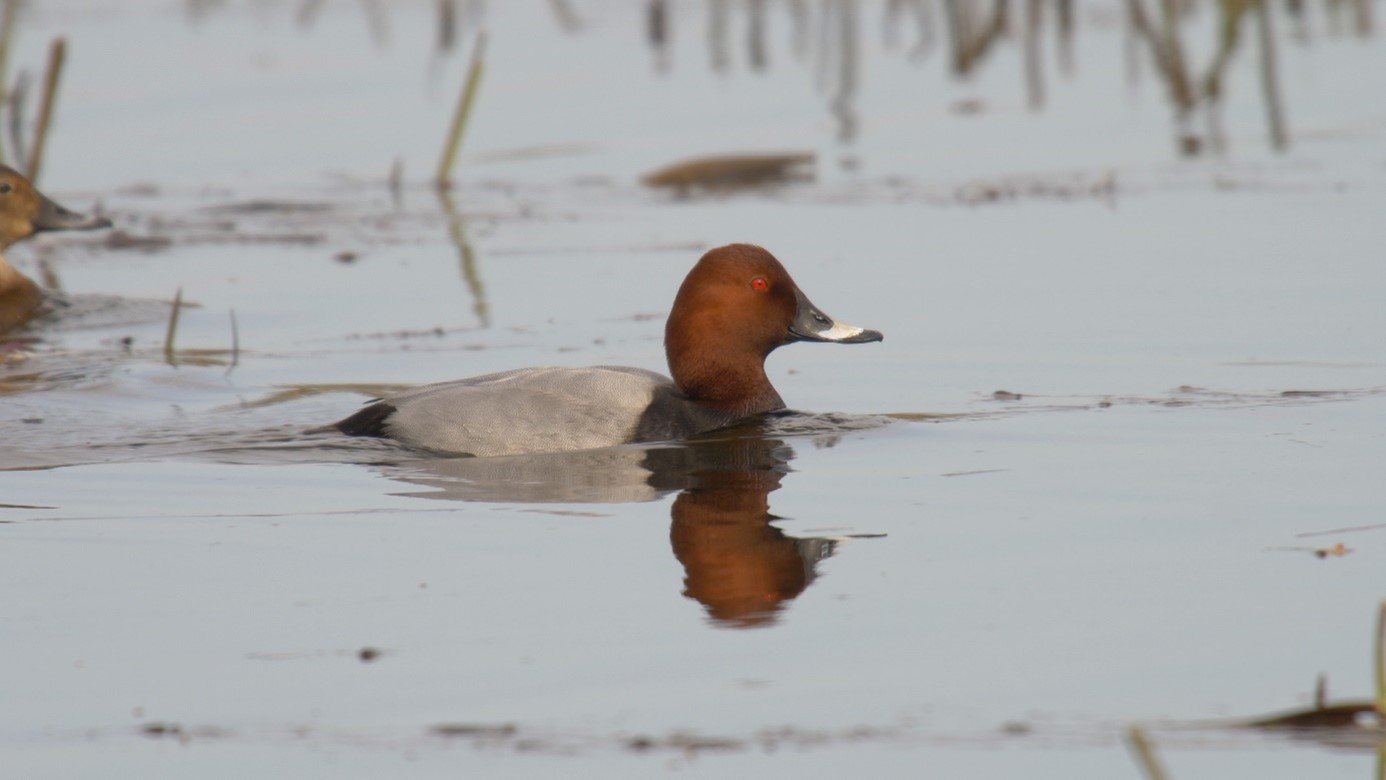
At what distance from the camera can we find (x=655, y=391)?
296 inches

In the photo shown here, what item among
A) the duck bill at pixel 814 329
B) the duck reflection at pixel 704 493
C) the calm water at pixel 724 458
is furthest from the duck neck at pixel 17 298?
the duck bill at pixel 814 329

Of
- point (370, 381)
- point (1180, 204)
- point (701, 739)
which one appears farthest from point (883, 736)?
point (1180, 204)

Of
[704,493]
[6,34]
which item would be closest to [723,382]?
[704,493]

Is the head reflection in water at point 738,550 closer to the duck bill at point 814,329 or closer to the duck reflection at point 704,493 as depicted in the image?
the duck reflection at point 704,493

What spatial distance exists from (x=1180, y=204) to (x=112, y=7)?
14.4m

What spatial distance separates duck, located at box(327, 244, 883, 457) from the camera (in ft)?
23.6

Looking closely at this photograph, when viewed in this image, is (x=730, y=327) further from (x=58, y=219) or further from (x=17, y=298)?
(x=58, y=219)

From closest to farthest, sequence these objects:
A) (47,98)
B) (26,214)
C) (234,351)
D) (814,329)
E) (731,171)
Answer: (814,329) → (234,351) → (26,214) → (47,98) → (731,171)

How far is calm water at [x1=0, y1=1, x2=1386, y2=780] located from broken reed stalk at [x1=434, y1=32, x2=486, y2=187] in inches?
8.0

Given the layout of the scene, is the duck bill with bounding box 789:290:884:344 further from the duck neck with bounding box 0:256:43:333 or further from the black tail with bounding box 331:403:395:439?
the duck neck with bounding box 0:256:43:333

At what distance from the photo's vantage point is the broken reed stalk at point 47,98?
39.0ft

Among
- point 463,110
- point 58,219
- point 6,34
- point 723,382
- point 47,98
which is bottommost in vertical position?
point 723,382

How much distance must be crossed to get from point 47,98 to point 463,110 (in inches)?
101

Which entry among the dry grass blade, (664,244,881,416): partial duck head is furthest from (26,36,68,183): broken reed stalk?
(664,244,881,416): partial duck head
